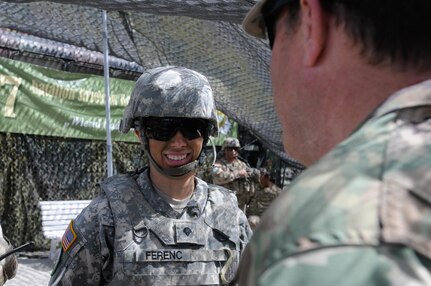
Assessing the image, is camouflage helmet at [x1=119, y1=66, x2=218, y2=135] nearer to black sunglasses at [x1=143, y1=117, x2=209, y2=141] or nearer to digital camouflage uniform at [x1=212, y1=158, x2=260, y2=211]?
black sunglasses at [x1=143, y1=117, x2=209, y2=141]

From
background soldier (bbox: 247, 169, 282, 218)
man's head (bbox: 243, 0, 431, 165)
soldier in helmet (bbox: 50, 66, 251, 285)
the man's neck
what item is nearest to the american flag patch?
soldier in helmet (bbox: 50, 66, 251, 285)

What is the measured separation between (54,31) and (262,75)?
3.80 feet

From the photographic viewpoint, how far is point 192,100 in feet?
9.99

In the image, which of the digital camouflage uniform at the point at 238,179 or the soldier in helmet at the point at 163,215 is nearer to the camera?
the soldier in helmet at the point at 163,215

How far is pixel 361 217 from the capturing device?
68cm

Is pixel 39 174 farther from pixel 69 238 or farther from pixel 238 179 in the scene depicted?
pixel 69 238

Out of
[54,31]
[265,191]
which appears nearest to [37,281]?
[265,191]

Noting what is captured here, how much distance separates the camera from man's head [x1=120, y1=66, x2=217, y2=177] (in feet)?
9.82

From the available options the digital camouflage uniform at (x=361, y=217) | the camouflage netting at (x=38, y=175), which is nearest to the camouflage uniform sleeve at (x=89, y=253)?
the digital camouflage uniform at (x=361, y=217)

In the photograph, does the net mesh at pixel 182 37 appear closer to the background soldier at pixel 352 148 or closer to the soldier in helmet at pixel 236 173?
the background soldier at pixel 352 148

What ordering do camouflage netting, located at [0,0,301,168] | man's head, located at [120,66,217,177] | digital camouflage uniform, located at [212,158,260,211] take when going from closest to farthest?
man's head, located at [120,66,217,177] → camouflage netting, located at [0,0,301,168] → digital camouflage uniform, located at [212,158,260,211]

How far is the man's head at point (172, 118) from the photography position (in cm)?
299

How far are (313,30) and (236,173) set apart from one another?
9.87 meters

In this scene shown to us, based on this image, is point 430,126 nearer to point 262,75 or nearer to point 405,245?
point 405,245
